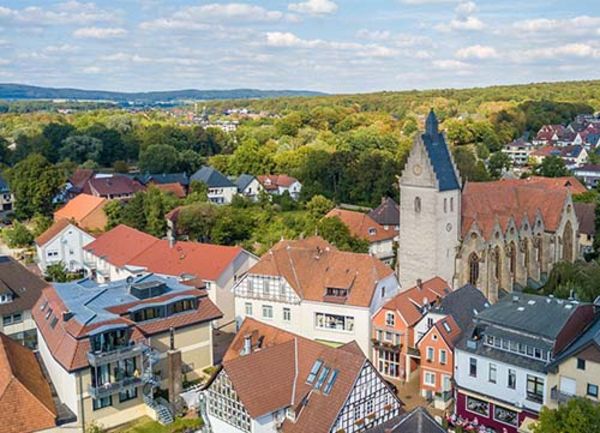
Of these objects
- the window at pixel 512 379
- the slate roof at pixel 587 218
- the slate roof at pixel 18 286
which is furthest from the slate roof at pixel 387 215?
the window at pixel 512 379

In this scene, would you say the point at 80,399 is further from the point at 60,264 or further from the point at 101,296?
the point at 60,264

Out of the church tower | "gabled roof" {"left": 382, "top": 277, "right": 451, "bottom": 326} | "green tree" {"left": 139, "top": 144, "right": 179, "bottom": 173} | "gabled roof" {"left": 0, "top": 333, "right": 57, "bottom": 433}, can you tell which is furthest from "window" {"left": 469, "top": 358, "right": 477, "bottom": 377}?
"green tree" {"left": 139, "top": 144, "right": 179, "bottom": 173}

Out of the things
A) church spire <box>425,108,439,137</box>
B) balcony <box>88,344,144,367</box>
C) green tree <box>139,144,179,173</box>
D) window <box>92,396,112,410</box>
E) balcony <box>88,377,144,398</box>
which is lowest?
window <box>92,396,112,410</box>

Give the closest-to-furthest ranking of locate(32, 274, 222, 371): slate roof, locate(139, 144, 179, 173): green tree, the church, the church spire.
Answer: locate(32, 274, 222, 371): slate roof → the church → the church spire → locate(139, 144, 179, 173): green tree

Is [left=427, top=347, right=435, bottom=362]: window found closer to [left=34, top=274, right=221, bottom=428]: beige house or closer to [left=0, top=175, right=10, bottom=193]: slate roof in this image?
[left=34, top=274, right=221, bottom=428]: beige house

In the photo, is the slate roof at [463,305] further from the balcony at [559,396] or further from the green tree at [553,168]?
the green tree at [553,168]
